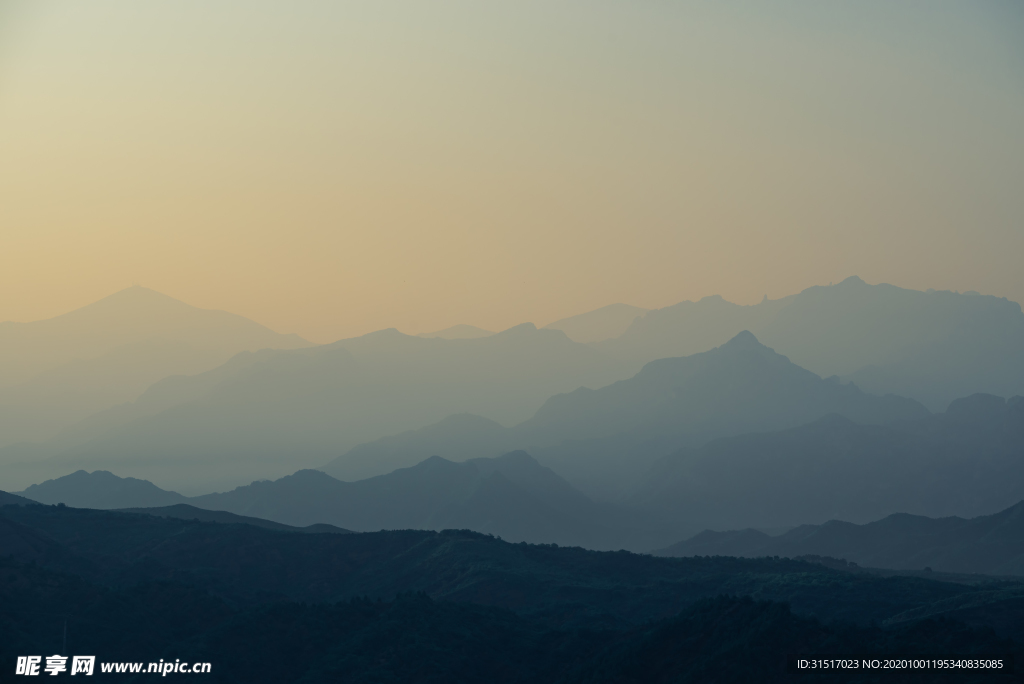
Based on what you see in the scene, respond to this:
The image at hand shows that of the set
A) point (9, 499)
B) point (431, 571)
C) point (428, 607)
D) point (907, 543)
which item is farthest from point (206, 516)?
point (907, 543)

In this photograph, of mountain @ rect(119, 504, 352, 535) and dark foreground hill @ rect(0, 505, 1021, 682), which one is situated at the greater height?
mountain @ rect(119, 504, 352, 535)

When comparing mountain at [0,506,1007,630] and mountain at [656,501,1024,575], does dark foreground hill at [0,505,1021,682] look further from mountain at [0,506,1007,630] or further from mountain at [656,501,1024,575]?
mountain at [656,501,1024,575]

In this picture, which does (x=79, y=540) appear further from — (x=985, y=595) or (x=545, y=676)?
(x=985, y=595)

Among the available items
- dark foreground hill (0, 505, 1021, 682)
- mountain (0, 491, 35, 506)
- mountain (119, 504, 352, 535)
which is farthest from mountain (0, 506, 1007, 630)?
mountain (119, 504, 352, 535)

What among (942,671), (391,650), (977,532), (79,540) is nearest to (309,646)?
(391,650)

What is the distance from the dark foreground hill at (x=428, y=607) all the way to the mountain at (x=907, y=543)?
62.2 m

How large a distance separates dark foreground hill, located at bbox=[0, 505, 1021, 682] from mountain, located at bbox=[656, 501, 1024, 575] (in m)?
62.2

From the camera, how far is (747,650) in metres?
46.3

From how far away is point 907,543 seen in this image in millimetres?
161750

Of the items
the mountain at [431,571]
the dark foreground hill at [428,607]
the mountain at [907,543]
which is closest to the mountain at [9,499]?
the mountain at [431,571]

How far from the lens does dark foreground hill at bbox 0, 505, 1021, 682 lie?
161 feet

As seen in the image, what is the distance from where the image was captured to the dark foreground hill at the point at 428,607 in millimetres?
48969

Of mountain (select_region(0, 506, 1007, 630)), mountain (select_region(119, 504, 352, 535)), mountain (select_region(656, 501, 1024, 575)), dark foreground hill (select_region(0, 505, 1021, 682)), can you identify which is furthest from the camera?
mountain (select_region(656, 501, 1024, 575))

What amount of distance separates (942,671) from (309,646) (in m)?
35.0
